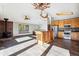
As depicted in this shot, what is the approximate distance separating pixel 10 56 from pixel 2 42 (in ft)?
0.86

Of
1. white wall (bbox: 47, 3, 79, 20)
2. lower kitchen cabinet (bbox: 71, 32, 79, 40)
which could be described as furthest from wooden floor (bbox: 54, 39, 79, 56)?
white wall (bbox: 47, 3, 79, 20)

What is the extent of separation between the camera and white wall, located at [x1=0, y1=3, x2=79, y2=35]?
1.67m

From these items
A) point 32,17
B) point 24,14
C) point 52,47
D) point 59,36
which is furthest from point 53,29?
point 24,14

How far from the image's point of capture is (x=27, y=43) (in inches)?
67.4

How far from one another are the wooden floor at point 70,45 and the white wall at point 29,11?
1.07ft

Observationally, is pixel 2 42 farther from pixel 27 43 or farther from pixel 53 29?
pixel 53 29

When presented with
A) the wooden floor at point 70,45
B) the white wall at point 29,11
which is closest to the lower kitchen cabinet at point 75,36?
the wooden floor at point 70,45

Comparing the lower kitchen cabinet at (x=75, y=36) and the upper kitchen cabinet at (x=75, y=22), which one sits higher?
the upper kitchen cabinet at (x=75, y=22)

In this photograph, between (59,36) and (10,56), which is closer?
(10,56)

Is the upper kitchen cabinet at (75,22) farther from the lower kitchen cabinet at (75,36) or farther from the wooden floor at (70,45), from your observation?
the wooden floor at (70,45)

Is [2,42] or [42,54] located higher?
[2,42]

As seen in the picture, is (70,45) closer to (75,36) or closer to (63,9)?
(75,36)

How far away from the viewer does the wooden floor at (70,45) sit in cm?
165

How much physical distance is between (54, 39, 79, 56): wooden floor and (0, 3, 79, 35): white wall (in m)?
0.33
